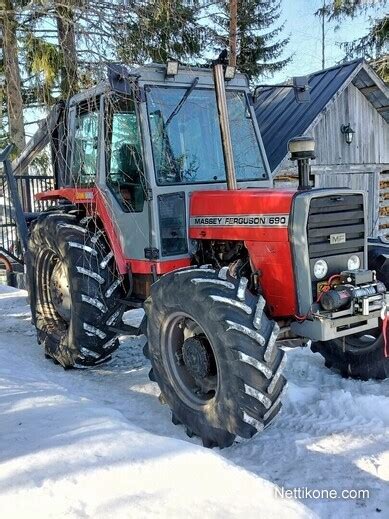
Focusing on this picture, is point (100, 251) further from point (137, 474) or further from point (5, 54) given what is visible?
point (137, 474)

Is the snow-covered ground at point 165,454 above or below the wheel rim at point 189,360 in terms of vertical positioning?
below

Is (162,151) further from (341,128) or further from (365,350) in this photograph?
(341,128)

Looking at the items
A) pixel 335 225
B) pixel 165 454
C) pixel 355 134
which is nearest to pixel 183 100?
pixel 335 225

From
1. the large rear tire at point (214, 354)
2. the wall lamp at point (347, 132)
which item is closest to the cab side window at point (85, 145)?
the large rear tire at point (214, 354)

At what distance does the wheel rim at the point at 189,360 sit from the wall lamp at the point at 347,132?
1001 centimetres

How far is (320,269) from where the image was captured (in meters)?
3.88

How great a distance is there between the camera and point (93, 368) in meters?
5.32

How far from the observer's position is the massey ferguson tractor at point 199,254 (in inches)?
138

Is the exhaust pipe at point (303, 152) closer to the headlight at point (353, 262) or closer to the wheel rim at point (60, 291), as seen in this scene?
the headlight at point (353, 262)

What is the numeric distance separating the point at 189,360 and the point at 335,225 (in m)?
1.45

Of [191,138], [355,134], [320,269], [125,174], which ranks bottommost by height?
[320,269]

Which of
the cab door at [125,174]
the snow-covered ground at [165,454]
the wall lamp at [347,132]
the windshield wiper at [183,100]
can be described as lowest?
the snow-covered ground at [165,454]

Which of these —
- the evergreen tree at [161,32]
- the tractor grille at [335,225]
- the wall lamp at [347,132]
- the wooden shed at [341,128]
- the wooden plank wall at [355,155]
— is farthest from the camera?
the wall lamp at [347,132]

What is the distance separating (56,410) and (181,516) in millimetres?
1578
